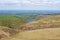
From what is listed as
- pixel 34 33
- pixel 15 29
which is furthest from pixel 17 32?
pixel 34 33

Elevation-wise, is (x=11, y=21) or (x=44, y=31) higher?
(x=11, y=21)

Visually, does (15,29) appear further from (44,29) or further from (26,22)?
(44,29)

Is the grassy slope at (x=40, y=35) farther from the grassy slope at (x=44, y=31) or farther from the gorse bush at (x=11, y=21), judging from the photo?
the gorse bush at (x=11, y=21)

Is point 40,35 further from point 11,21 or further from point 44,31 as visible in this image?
point 11,21

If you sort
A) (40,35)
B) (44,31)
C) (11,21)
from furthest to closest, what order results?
(11,21), (44,31), (40,35)

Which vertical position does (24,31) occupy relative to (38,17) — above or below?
below

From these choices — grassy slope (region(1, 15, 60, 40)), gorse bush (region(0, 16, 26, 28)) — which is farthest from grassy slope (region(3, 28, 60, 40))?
gorse bush (region(0, 16, 26, 28))

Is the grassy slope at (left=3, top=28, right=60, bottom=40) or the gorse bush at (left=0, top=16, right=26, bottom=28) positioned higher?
the gorse bush at (left=0, top=16, right=26, bottom=28)

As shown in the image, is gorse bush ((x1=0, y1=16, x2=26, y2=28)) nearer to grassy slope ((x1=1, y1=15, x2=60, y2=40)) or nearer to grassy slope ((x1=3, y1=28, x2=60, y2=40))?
grassy slope ((x1=1, y1=15, x2=60, y2=40))

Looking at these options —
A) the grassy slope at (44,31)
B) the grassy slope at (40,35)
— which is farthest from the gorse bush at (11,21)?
the grassy slope at (40,35)

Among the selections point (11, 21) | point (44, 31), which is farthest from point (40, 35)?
point (11, 21)

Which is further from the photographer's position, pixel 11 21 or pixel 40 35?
pixel 11 21
